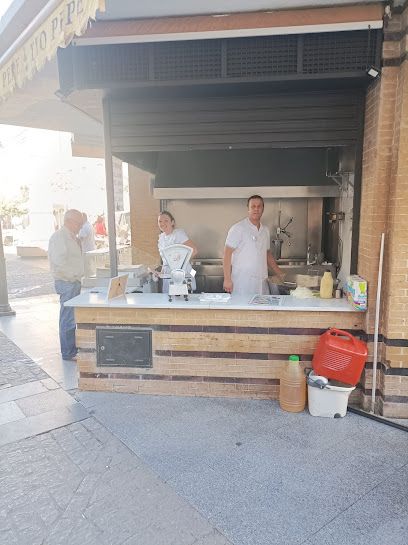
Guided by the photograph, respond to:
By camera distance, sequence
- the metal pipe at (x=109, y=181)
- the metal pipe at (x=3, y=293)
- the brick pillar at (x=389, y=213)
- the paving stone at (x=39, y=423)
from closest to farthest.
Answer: the brick pillar at (x=389, y=213) < the paving stone at (x=39, y=423) < the metal pipe at (x=109, y=181) < the metal pipe at (x=3, y=293)

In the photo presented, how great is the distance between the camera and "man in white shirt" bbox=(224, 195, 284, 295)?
4695mm

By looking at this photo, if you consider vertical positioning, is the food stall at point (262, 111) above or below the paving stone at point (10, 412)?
above

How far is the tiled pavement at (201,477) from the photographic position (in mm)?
2383

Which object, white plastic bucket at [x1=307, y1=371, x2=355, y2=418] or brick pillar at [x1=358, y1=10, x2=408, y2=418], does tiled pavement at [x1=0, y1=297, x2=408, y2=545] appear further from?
brick pillar at [x1=358, y1=10, x2=408, y2=418]

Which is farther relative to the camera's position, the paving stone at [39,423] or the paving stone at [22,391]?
the paving stone at [22,391]

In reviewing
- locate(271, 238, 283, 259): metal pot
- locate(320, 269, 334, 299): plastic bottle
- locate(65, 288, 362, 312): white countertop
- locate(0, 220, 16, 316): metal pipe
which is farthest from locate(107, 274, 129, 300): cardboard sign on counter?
locate(0, 220, 16, 316): metal pipe

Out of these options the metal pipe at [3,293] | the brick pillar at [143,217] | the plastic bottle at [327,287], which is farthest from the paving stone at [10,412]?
the brick pillar at [143,217]

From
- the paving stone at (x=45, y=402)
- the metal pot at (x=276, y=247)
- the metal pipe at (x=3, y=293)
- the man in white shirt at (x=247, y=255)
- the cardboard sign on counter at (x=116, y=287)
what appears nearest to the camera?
the paving stone at (x=45, y=402)

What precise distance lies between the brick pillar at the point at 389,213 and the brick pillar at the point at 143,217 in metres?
4.61

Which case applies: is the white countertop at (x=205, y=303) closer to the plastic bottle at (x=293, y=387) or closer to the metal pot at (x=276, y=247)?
the plastic bottle at (x=293, y=387)

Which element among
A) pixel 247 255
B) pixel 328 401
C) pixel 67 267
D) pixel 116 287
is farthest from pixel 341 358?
pixel 67 267

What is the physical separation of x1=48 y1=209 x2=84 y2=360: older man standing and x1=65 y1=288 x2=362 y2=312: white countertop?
36.7 inches

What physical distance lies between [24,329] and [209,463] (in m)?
4.72

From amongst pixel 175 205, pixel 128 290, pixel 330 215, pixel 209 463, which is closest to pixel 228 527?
pixel 209 463
